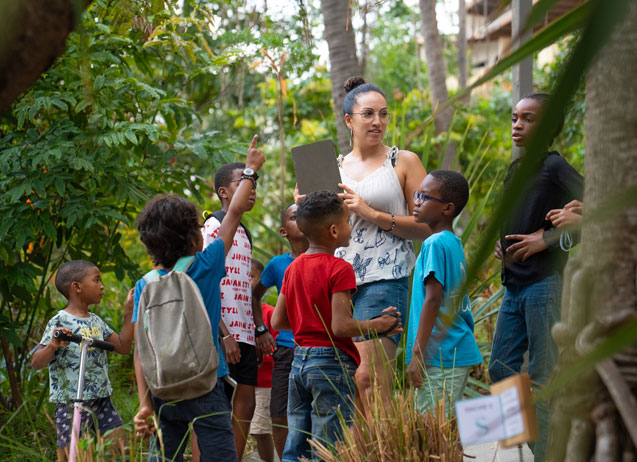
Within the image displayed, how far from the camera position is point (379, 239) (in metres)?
3.92

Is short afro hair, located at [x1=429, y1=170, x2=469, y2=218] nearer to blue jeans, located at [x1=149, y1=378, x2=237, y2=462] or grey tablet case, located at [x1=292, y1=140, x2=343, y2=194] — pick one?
grey tablet case, located at [x1=292, y1=140, x2=343, y2=194]

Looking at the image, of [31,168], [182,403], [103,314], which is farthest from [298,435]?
[103,314]

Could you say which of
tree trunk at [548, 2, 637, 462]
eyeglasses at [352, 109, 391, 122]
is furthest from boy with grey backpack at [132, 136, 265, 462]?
tree trunk at [548, 2, 637, 462]

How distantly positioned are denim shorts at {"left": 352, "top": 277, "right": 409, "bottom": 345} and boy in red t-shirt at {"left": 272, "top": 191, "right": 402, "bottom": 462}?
0.23m

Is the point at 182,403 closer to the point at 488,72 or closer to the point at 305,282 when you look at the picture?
the point at 305,282

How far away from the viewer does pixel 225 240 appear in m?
3.51

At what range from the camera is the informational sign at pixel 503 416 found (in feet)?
4.13

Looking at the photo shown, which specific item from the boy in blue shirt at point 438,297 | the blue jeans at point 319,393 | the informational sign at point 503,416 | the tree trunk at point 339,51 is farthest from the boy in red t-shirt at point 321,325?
the tree trunk at point 339,51

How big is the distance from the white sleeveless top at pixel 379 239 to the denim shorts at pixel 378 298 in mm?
35

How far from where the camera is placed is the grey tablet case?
13.0 ft

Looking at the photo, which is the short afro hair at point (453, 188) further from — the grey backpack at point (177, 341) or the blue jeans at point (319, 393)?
the grey backpack at point (177, 341)

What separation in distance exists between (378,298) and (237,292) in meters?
0.81

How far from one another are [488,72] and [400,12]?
2092 cm

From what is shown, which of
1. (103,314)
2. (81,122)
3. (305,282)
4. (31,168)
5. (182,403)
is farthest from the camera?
(103,314)
